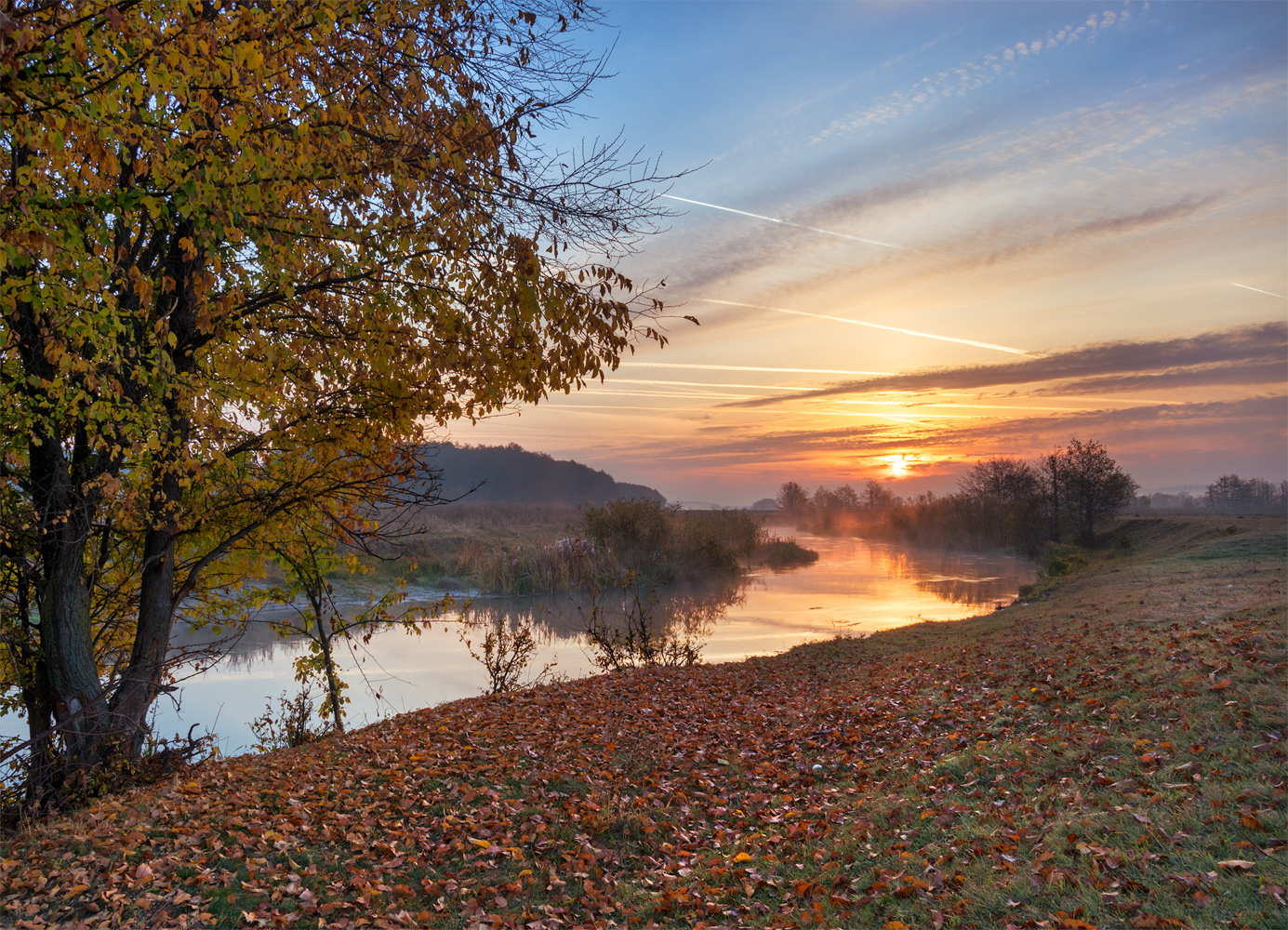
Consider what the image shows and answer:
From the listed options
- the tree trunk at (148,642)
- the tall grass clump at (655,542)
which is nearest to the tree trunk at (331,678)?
the tree trunk at (148,642)

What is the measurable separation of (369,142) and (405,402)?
102 inches

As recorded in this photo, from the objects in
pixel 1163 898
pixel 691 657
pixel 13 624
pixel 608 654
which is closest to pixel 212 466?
pixel 13 624

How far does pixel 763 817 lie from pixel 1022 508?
4181 cm

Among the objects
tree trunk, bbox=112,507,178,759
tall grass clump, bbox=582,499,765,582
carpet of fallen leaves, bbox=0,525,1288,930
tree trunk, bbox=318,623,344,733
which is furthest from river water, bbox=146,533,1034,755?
carpet of fallen leaves, bbox=0,525,1288,930

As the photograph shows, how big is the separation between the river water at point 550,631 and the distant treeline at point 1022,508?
547 cm

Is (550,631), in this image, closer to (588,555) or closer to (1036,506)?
(588,555)

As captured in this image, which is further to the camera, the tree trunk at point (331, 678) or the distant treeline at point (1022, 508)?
the distant treeline at point (1022, 508)

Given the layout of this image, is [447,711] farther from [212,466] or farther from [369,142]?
[369,142]

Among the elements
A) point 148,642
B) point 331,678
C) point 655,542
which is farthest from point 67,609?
point 655,542

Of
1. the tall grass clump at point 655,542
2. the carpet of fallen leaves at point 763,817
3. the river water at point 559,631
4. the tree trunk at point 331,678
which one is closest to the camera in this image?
the carpet of fallen leaves at point 763,817

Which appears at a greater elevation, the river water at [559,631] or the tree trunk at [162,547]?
the tree trunk at [162,547]

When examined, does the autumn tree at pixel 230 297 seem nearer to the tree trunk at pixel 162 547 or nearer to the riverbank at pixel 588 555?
the tree trunk at pixel 162 547

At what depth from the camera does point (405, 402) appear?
7883 mm

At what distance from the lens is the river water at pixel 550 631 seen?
44.4ft
